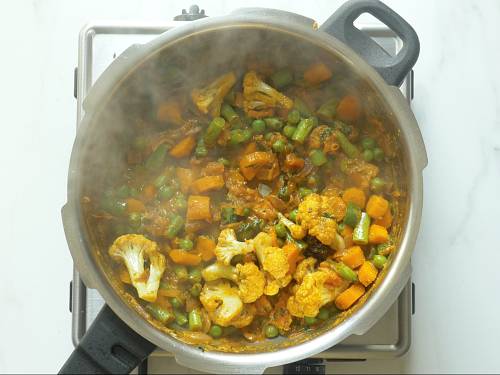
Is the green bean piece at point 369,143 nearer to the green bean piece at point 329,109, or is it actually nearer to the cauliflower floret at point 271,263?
the green bean piece at point 329,109

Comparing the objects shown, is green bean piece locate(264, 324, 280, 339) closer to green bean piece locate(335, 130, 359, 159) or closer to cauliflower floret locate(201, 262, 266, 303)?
cauliflower floret locate(201, 262, 266, 303)

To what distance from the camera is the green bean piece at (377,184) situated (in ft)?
6.44

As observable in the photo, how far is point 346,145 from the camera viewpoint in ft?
6.55

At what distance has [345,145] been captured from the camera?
6.55 feet

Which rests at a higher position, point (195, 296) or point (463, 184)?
point (463, 184)

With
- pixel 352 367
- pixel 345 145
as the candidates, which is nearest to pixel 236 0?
pixel 345 145

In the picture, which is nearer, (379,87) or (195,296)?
(379,87)

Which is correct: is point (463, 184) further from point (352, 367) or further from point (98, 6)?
point (98, 6)

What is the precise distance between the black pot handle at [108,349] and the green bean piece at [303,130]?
0.78 meters

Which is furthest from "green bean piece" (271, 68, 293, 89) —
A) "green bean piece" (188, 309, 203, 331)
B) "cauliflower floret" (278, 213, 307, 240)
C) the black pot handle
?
the black pot handle

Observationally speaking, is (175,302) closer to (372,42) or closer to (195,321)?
(195,321)

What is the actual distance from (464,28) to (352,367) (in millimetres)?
1236

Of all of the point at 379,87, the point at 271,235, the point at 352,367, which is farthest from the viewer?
the point at 352,367

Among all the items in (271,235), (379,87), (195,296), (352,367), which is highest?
(379,87)
